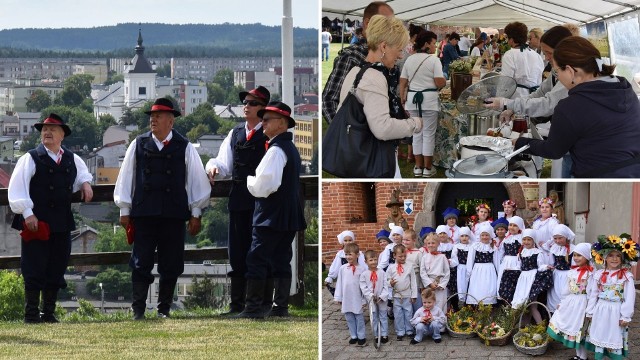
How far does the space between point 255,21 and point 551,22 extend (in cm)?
2519

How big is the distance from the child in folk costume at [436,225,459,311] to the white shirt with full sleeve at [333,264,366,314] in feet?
1.85

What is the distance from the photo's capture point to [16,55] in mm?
43688

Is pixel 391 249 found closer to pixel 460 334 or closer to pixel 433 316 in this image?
pixel 433 316

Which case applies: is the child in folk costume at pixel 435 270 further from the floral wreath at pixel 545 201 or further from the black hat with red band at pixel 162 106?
the black hat with red band at pixel 162 106

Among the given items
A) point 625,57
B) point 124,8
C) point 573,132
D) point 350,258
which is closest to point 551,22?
point 625,57

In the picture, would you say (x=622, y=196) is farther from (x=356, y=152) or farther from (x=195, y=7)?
(x=195, y=7)

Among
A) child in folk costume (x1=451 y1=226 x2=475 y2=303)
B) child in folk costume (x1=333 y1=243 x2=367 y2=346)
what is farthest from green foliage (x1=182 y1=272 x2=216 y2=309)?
child in folk costume (x1=333 y1=243 x2=367 y2=346)

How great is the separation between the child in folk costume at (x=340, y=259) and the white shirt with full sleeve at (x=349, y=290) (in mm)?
26

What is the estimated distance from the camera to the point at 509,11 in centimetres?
888

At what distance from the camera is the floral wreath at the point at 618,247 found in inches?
215

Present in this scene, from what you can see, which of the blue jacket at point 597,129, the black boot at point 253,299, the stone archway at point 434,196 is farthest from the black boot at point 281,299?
the blue jacket at point 597,129

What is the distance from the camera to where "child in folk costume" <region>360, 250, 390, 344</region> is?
17.1 ft

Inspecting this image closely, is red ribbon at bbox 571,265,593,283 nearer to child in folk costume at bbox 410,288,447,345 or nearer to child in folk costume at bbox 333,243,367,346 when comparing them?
child in folk costume at bbox 410,288,447,345

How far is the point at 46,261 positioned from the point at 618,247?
394 centimetres
